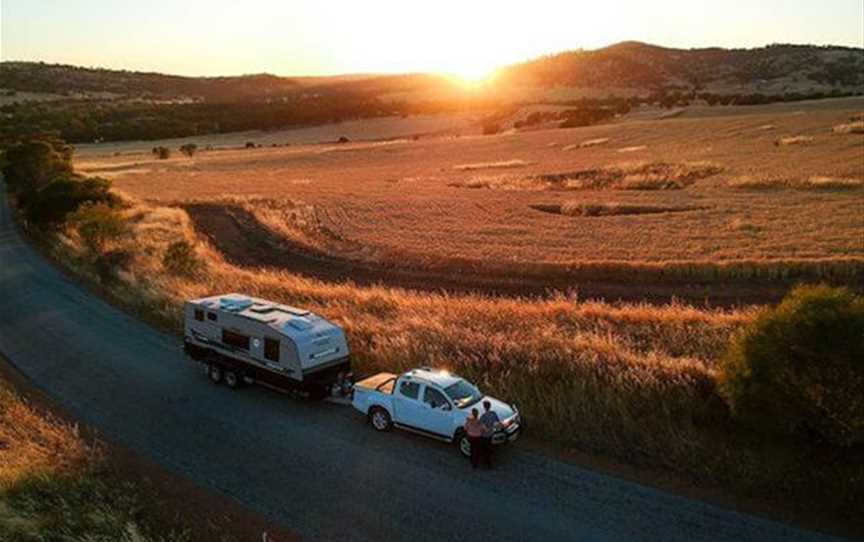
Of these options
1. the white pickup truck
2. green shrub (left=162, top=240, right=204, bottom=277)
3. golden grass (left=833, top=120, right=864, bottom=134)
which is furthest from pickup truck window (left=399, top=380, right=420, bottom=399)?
golden grass (left=833, top=120, right=864, bottom=134)

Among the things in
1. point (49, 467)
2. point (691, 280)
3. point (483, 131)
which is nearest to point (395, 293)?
point (691, 280)

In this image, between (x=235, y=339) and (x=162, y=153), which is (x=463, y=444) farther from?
(x=162, y=153)

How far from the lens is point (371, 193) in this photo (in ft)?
213

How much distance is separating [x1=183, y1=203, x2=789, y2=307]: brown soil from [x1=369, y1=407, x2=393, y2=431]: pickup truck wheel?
51.2ft

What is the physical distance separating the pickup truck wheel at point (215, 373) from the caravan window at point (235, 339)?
812mm

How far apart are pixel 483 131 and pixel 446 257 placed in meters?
97.8

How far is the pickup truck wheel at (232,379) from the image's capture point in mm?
21219

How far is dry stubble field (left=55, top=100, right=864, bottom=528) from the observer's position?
54.5 feet

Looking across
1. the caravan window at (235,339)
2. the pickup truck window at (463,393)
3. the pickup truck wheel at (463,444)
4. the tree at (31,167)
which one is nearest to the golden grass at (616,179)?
the tree at (31,167)

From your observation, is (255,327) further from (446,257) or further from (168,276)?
(446,257)

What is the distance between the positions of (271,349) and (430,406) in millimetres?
5072

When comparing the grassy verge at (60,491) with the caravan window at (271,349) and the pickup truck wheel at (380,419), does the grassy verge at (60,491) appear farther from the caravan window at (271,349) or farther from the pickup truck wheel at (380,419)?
the pickup truck wheel at (380,419)

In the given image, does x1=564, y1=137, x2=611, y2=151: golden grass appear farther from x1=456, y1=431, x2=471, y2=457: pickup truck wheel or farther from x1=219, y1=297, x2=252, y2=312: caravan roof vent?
x1=456, y1=431, x2=471, y2=457: pickup truck wheel

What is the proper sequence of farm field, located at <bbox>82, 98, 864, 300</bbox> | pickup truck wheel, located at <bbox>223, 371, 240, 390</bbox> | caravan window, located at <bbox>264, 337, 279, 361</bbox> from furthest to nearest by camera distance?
farm field, located at <bbox>82, 98, 864, 300</bbox>, pickup truck wheel, located at <bbox>223, 371, 240, 390</bbox>, caravan window, located at <bbox>264, 337, 279, 361</bbox>
